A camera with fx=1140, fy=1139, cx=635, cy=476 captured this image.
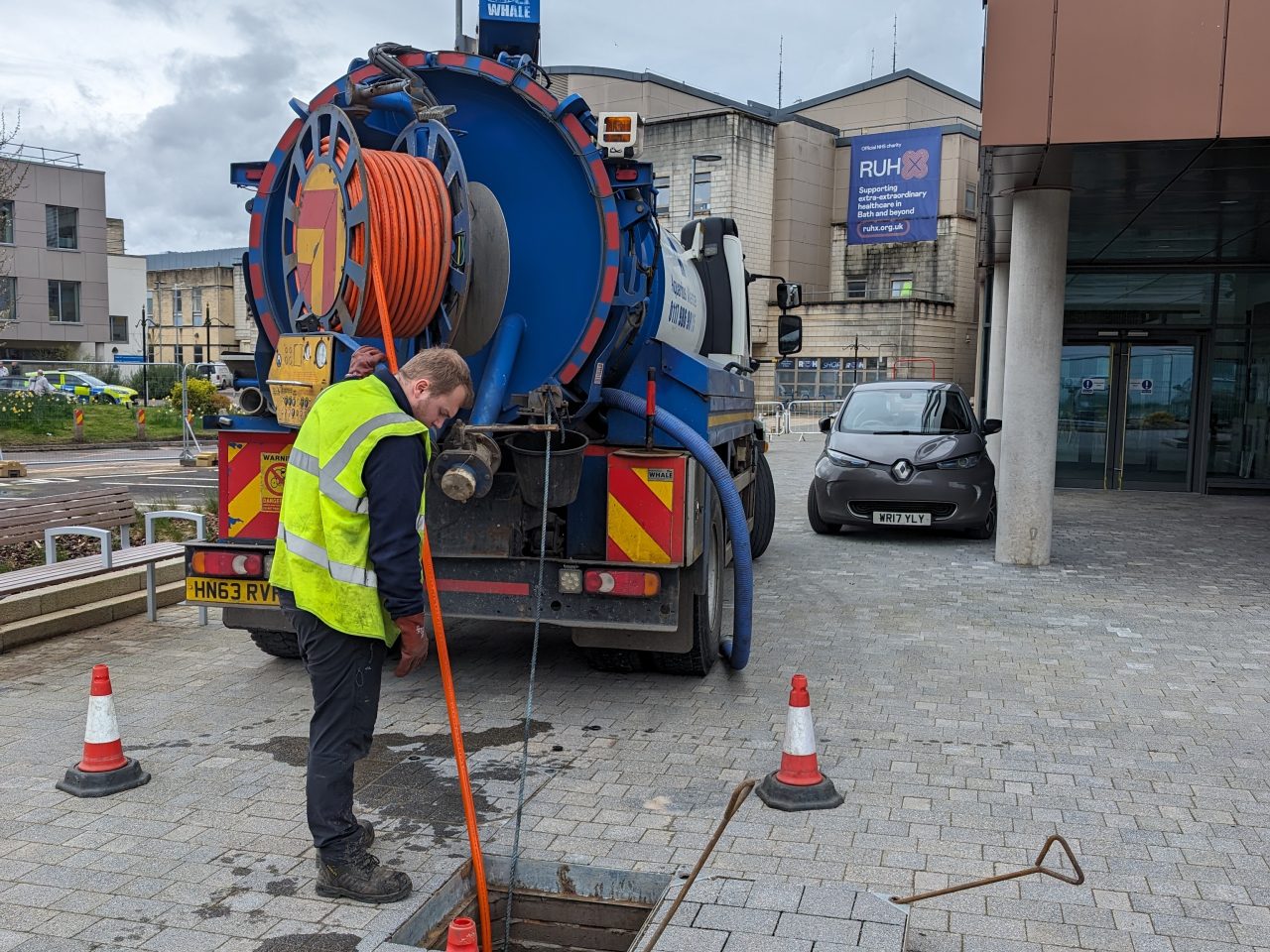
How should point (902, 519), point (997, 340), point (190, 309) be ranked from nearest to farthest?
point (902, 519)
point (997, 340)
point (190, 309)

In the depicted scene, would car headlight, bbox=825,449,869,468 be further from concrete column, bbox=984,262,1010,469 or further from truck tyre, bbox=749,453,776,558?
concrete column, bbox=984,262,1010,469

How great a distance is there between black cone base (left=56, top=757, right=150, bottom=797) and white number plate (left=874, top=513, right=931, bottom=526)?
8.66 meters

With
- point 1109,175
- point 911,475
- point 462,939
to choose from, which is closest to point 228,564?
point 462,939

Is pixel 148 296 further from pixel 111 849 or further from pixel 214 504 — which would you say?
pixel 111 849

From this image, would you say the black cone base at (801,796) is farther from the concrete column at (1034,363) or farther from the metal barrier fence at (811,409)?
the metal barrier fence at (811,409)

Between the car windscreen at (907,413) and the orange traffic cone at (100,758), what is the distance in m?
9.35

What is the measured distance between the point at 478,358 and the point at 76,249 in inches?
2016

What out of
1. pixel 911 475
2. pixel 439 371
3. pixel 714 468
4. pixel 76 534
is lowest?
pixel 76 534

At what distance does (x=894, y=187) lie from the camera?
52.7 m

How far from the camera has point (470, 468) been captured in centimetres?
527

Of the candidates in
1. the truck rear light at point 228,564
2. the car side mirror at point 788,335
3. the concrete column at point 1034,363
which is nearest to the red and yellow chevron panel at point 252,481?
the truck rear light at point 228,564

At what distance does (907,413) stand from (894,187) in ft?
140

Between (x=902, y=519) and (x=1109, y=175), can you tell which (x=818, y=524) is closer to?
(x=902, y=519)

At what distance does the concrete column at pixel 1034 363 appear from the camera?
1052 centimetres
